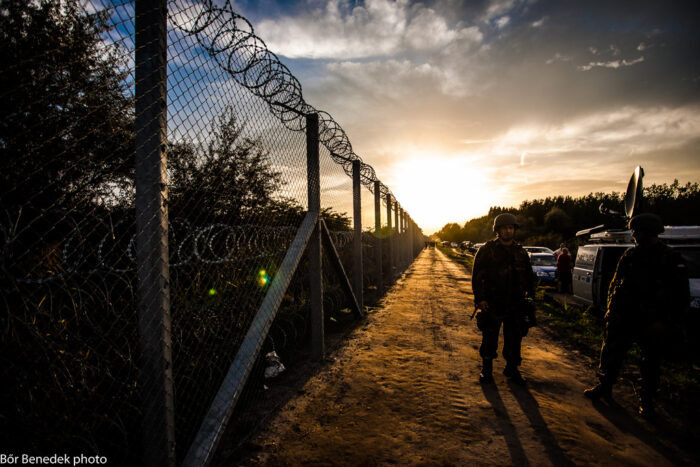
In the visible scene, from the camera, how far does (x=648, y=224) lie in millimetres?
2979

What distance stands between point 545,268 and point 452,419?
11476 millimetres

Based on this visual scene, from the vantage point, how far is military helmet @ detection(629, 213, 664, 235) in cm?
296

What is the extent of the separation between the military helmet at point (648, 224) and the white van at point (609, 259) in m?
2.68

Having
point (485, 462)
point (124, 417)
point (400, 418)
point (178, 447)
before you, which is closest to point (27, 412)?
point (124, 417)

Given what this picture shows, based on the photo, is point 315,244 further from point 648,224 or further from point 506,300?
point 648,224

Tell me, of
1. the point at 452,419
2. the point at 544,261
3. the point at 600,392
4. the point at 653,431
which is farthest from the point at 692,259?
the point at 544,261

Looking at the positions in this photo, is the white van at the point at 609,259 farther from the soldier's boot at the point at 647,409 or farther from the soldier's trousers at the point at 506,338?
the soldier's trousers at the point at 506,338

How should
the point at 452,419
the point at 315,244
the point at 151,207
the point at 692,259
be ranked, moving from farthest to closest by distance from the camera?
1. the point at 692,259
2. the point at 315,244
3. the point at 452,419
4. the point at 151,207

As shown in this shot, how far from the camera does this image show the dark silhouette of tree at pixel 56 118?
5.38 feet

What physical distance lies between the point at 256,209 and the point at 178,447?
7.30 feet

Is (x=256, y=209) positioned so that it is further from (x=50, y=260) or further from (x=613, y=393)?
(x=613, y=393)

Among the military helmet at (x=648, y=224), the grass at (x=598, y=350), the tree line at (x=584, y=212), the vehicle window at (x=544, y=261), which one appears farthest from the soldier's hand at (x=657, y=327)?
the tree line at (x=584, y=212)

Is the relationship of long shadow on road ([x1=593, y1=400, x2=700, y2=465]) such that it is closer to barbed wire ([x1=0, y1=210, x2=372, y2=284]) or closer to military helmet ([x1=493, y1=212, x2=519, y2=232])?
military helmet ([x1=493, y1=212, x2=519, y2=232])

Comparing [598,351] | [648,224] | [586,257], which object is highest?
[648,224]
